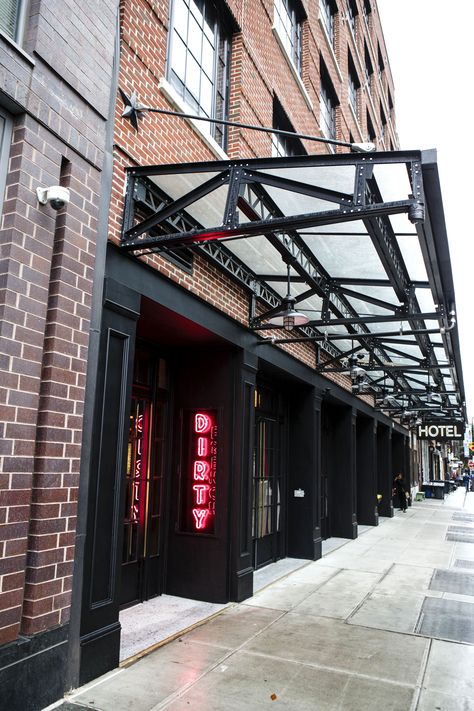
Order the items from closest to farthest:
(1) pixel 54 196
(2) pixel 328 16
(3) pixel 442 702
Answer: (1) pixel 54 196, (3) pixel 442 702, (2) pixel 328 16

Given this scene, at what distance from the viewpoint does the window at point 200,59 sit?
7.01 meters

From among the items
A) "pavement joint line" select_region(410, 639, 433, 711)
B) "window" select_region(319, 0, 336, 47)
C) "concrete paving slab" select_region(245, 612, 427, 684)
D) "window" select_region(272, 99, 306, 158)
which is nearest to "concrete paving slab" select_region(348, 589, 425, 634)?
"concrete paving slab" select_region(245, 612, 427, 684)

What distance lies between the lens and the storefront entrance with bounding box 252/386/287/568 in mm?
10195

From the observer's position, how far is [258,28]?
30.1ft

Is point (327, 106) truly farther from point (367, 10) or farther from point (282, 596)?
point (282, 596)

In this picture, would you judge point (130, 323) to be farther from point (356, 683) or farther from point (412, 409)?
point (412, 409)

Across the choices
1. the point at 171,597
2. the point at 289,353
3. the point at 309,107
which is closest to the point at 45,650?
the point at 171,597

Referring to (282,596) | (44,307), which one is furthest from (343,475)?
(44,307)

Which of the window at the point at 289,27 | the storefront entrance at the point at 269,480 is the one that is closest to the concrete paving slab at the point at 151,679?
the storefront entrance at the point at 269,480

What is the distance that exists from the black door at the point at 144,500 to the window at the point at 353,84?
13.4 meters

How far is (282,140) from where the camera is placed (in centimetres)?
1070

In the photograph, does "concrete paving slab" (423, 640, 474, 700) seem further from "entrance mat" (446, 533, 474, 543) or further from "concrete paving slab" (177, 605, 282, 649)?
"entrance mat" (446, 533, 474, 543)

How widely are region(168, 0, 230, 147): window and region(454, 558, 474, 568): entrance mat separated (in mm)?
8953

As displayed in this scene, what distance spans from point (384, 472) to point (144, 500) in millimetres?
16503
